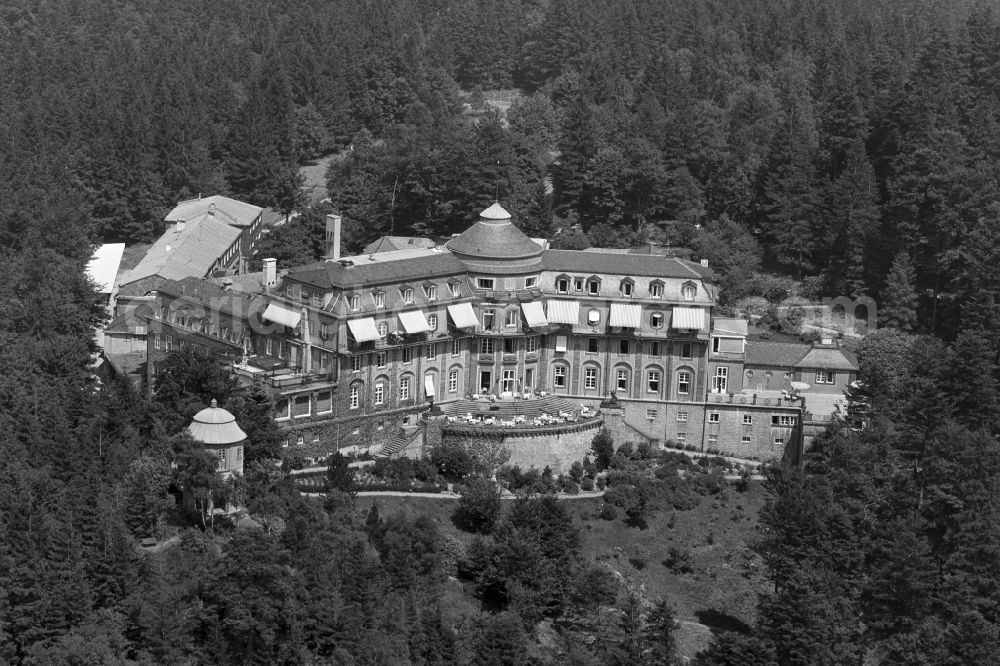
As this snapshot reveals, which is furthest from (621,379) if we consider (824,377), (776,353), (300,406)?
(300,406)

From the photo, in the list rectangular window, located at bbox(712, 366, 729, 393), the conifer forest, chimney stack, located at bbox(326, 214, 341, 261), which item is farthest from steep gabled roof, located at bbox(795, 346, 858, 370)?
chimney stack, located at bbox(326, 214, 341, 261)

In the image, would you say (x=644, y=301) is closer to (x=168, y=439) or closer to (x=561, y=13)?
(x=168, y=439)

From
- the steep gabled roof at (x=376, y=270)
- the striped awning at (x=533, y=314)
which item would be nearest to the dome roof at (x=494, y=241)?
the steep gabled roof at (x=376, y=270)

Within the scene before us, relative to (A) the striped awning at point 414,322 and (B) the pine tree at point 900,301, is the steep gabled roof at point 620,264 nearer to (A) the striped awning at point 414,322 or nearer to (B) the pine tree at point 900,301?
(A) the striped awning at point 414,322

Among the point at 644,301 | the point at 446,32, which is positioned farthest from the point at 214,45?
the point at 644,301

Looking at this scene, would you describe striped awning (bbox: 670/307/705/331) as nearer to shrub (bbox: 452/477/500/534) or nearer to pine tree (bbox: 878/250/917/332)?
shrub (bbox: 452/477/500/534)

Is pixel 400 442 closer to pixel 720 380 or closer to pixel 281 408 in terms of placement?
pixel 281 408

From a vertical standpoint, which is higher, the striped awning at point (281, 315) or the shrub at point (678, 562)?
the striped awning at point (281, 315)
